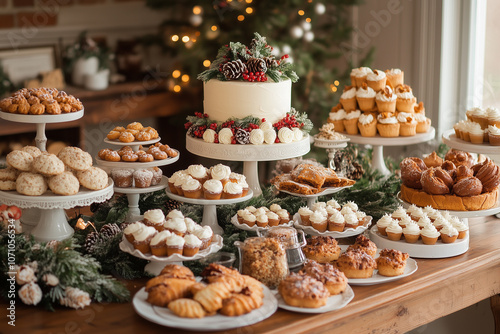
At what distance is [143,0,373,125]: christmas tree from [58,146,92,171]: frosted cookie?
2290 mm

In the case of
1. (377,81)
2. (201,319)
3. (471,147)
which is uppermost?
(377,81)

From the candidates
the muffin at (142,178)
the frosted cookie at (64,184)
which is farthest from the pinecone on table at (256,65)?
the frosted cookie at (64,184)

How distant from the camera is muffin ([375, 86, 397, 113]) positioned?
264cm

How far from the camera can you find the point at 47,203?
183 centimetres

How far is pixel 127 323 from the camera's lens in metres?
1.57

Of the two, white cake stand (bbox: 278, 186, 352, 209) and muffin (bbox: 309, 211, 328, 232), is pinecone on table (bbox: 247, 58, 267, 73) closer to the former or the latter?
white cake stand (bbox: 278, 186, 352, 209)

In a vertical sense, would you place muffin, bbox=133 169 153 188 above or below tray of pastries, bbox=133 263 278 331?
above

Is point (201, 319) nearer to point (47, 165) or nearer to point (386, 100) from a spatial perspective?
point (47, 165)

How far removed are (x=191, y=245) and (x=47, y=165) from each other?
48 cm

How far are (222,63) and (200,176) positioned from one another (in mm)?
470

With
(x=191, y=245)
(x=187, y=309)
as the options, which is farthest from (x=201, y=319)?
(x=191, y=245)

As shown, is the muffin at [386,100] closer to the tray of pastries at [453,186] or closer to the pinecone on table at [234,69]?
the tray of pastries at [453,186]

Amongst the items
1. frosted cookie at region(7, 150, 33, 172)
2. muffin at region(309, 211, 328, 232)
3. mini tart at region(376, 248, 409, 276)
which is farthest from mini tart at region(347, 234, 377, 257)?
frosted cookie at region(7, 150, 33, 172)

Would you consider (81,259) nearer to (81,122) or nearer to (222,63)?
(222,63)
